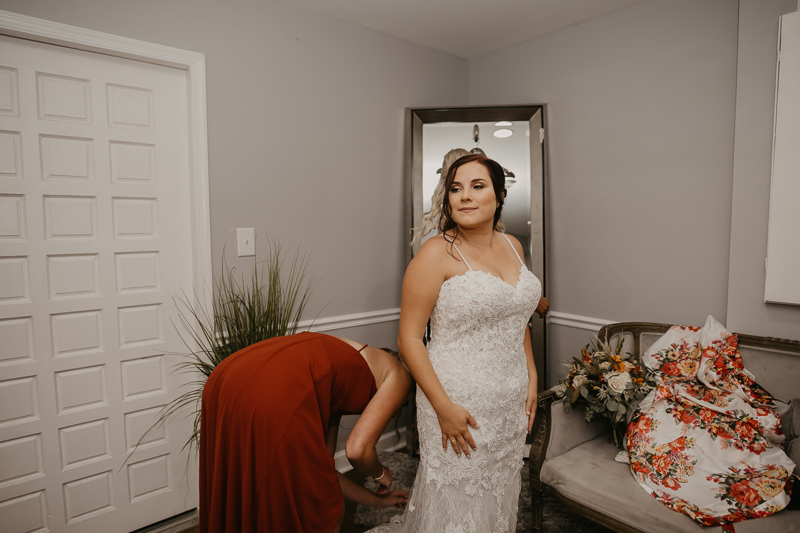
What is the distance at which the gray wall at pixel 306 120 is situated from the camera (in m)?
2.35

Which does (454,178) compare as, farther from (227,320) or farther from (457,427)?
(227,320)

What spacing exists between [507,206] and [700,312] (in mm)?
1299

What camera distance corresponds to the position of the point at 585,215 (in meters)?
2.97

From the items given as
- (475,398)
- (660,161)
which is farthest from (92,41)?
(660,161)

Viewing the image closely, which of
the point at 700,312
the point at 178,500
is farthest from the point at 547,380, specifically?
the point at 178,500

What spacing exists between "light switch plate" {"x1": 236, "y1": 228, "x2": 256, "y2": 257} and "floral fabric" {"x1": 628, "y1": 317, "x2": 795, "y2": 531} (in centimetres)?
211

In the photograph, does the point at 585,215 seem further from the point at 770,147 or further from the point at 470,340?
the point at 470,340

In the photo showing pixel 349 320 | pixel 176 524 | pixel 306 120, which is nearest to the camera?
pixel 176 524

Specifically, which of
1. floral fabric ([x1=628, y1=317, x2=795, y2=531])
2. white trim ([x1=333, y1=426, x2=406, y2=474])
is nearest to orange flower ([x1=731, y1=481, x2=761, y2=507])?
floral fabric ([x1=628, y1=317, x2=795, y2=531])

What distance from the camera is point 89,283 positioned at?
86.3 inches

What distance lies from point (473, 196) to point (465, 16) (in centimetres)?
176

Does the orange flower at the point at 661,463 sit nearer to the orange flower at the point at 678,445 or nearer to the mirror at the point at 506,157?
the orange flower at the point at 678,445

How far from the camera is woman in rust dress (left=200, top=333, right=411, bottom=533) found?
1438 millimetres

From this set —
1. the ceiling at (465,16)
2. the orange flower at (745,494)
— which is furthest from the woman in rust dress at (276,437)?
the ceiling at (465,16)
